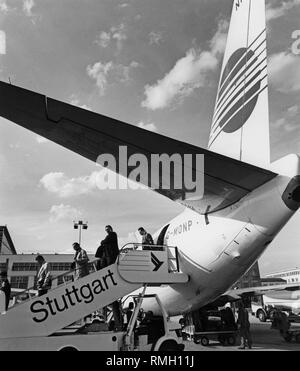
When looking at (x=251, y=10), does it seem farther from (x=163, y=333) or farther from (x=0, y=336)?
(x=0, y=336)

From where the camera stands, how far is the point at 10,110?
4.78 m

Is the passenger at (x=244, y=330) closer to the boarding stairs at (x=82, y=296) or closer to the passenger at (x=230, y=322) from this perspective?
the passenger at (x=230, y=322)

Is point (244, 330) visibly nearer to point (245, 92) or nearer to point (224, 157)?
point (224, 157)

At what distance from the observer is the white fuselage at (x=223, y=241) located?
6602 millimetres

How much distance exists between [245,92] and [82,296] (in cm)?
580

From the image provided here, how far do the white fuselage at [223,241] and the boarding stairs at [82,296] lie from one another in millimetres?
1211

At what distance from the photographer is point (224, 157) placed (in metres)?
5.61

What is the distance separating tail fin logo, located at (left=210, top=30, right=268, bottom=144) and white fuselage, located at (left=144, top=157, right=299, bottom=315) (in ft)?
6.87

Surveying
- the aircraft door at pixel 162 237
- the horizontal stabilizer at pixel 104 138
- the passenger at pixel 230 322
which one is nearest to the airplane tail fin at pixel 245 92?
the horizontal stabilizer at pixel 104 138

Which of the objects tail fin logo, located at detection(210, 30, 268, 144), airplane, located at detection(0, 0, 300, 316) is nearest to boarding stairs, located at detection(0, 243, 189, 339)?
airplane, located at detection(0, 0, 300, 316)

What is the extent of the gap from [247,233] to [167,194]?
1916mm

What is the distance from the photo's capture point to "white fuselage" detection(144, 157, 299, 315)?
6602 millimetres

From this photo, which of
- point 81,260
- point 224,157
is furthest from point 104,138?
point 81,260
